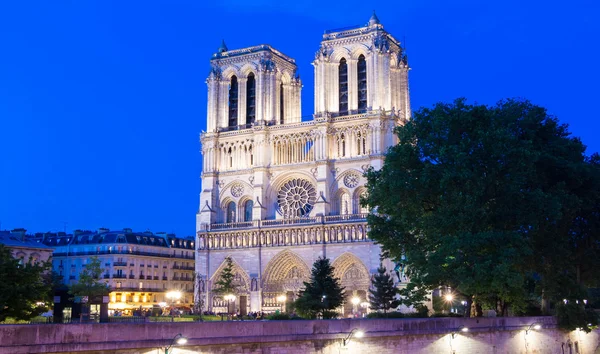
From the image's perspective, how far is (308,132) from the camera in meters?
66.5

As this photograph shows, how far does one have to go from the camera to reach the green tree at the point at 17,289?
29.3 m

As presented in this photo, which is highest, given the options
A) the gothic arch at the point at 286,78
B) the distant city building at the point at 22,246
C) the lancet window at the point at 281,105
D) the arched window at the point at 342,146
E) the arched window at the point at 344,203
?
the gothic arch at the point at 286,78

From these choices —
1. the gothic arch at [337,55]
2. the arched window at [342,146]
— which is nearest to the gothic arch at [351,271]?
the arched window at [342,146]

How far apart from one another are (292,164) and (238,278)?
37.3ft

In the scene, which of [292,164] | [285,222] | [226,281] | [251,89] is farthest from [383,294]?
[251,89]

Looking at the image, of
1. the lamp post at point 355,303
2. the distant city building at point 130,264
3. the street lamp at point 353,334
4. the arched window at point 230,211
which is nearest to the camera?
the street lamp at point 353,334

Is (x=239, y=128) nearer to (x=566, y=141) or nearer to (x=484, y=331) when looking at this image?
(x=566, y=141)

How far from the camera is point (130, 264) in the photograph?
7456 centimetres

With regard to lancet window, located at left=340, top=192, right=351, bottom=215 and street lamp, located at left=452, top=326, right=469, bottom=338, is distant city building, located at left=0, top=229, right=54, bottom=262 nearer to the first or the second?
lancet window, located at left=340, top=192, right=351, bottom=215

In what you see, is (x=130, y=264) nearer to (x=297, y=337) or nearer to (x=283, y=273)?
(x=283, y=273)

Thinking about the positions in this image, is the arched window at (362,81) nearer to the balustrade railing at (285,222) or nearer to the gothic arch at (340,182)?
the gothic arch at (340,182)

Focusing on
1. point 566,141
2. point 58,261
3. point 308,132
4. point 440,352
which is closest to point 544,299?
point 566,141

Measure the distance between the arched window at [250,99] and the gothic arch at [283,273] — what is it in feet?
45.6

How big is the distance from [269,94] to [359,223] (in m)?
15.7
